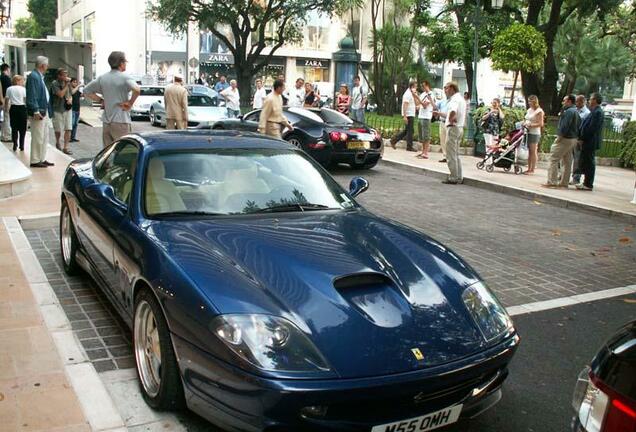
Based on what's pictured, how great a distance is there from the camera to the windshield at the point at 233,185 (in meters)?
4.33

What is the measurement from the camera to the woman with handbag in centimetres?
1445

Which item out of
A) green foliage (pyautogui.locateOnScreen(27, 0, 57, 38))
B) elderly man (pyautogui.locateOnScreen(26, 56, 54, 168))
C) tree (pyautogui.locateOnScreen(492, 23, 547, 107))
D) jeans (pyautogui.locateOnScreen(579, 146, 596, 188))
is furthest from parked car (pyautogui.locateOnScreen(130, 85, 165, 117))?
green foliage (pyautogui.locateOnScreen(27, 0, 57, 38))

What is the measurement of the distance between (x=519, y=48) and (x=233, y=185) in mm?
18061

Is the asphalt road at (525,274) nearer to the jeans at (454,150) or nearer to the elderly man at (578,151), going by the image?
the jeans at (454,150)

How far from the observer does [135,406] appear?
11.9 ft

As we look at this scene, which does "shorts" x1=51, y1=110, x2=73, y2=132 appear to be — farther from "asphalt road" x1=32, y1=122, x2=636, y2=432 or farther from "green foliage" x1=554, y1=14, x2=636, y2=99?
"green foliage" x1=554, y1=14, x2=636, y2=99

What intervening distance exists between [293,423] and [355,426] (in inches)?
10.8

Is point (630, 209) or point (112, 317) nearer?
point (112, 317)

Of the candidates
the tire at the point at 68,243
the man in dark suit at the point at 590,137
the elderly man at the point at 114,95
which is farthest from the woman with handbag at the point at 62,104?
the man in dark suit at the point at 590,137

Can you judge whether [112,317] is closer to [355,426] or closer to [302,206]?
[302,206]

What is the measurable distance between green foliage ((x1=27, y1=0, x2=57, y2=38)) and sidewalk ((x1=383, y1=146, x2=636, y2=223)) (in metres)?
77.1

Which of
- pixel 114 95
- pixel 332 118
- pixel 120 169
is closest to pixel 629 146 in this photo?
pixel 332 118

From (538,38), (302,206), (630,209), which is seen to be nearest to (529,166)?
(630,209)

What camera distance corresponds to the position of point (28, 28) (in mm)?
94750
